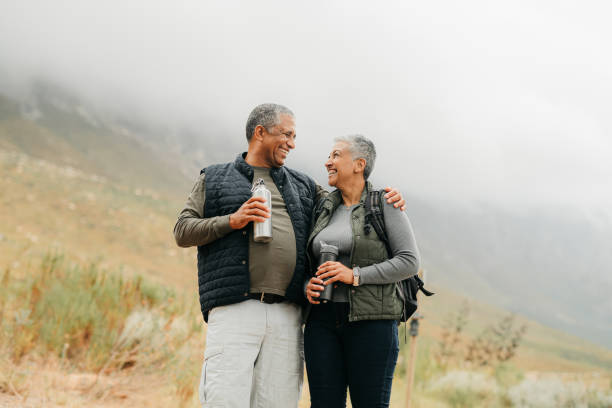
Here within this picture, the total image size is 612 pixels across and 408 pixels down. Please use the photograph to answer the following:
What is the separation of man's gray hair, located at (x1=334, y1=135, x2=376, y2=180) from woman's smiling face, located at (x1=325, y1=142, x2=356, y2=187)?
25mm

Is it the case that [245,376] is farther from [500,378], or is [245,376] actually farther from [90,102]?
[90,102]

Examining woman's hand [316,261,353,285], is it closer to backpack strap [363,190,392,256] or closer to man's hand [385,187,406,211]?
backpack strap [363,190,392,256]

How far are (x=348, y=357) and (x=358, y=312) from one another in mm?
249

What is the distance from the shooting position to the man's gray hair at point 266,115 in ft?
9.80

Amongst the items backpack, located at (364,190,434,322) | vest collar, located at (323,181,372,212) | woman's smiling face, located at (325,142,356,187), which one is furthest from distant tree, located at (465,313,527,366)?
woman's smiling face, located at (325,142,356,187)

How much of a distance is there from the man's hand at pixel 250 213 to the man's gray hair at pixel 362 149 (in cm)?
59

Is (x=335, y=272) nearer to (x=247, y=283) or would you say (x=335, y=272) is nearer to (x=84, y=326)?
(x=247, y=283)

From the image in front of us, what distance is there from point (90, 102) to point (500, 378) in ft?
476

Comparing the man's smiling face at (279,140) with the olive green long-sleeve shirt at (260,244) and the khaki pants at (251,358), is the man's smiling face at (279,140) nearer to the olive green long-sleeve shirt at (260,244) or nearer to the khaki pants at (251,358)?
the olive green long-sleeve shirt at (260,244)

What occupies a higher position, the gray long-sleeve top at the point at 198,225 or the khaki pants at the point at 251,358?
the gray long-sleeve top at the point at 198,225

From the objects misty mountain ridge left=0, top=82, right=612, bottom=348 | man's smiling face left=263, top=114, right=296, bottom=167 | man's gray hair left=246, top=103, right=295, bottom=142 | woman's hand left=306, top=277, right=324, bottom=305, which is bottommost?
woman's hand left=306, top=277, right=324, bottom=305

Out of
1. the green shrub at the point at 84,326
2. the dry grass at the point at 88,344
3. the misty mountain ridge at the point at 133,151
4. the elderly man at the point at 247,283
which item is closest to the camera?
the elderly man at the point at 247,283

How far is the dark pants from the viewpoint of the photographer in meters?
2.57

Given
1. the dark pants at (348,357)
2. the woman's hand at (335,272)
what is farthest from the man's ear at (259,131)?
the dark pants at (348,357)
